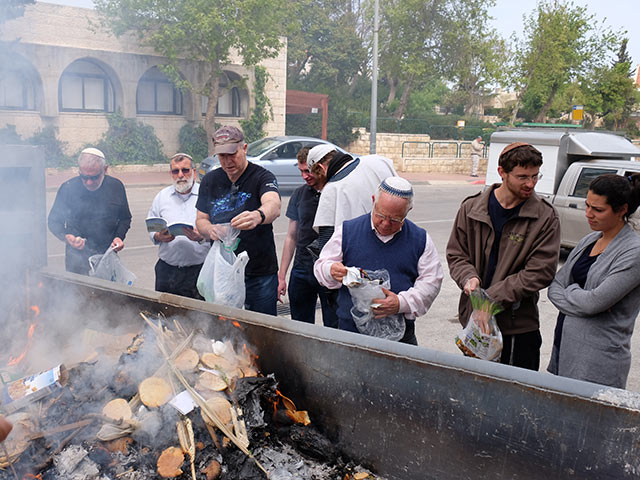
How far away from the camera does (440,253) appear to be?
8.93 meters

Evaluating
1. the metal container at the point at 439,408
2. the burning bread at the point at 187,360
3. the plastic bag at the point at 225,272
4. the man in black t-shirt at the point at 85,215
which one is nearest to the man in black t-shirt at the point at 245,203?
the plastic bag at the point at 225,272

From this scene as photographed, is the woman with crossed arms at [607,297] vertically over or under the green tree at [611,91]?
under

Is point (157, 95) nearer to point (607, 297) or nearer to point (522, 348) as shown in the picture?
point (522, 348)

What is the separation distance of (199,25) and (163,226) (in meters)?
16.0

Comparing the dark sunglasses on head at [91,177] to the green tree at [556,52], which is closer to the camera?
the dark sunglasses on head at [91,177]

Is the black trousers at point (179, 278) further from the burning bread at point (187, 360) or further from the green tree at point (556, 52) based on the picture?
the green tree at point (556, 52)

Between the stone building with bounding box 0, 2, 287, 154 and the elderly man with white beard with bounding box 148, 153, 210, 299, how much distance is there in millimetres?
14046

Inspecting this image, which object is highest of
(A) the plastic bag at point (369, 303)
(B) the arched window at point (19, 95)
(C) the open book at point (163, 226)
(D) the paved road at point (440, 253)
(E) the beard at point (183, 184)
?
(B) the arched window at point (19, 95)

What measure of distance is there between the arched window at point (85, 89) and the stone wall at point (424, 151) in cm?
1147

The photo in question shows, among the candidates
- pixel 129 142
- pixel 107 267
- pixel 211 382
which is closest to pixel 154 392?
pixel 211 382

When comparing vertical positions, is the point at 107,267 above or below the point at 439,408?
above

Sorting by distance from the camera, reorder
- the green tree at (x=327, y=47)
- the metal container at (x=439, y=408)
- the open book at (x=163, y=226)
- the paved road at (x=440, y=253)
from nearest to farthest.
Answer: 1. the metal container at (x=439, y=408)
2. the open book at (x=163, y=226)
3. the paved road at (x=440, y=253)
4. the green tree at (x=327, y=47)

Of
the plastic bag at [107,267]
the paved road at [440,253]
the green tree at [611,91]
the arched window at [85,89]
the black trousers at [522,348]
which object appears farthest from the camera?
the green tree at [611,91]

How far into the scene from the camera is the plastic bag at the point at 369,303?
111 inches
